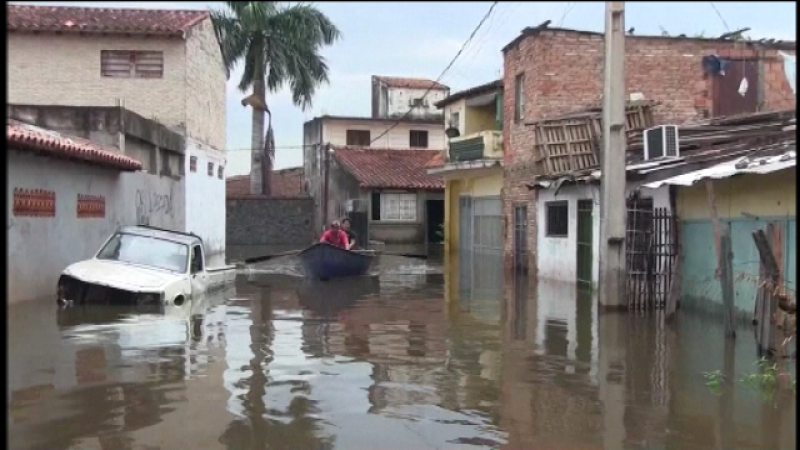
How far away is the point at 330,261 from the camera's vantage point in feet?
73.5

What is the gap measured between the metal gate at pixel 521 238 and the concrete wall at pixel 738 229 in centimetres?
942

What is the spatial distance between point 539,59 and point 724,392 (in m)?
16.0

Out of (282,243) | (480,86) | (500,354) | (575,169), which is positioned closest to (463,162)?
Result: (480,86)

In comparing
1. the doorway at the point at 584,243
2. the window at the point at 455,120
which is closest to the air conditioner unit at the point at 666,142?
the doorway at the point at 584,243

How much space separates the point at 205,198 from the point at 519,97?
478 inches

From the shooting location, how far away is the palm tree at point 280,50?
123 ft

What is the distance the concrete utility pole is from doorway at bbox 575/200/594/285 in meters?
5.52

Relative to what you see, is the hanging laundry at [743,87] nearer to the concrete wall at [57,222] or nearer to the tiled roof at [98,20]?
the concrete wall at [57,222]

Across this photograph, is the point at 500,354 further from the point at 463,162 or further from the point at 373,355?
the point at 463,162

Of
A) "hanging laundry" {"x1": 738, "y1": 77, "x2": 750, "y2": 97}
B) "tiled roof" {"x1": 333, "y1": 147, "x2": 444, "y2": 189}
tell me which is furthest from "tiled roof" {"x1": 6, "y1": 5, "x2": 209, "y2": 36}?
"hanging laundry" {"x1": 738, "y1": 77, "x2": 750, "y2": 97}

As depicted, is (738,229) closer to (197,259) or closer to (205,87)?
(197,259)

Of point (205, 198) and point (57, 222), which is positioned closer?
point (57, 222)

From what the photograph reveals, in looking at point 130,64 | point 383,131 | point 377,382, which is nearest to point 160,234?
point 377,382

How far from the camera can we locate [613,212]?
14219 millimetres
